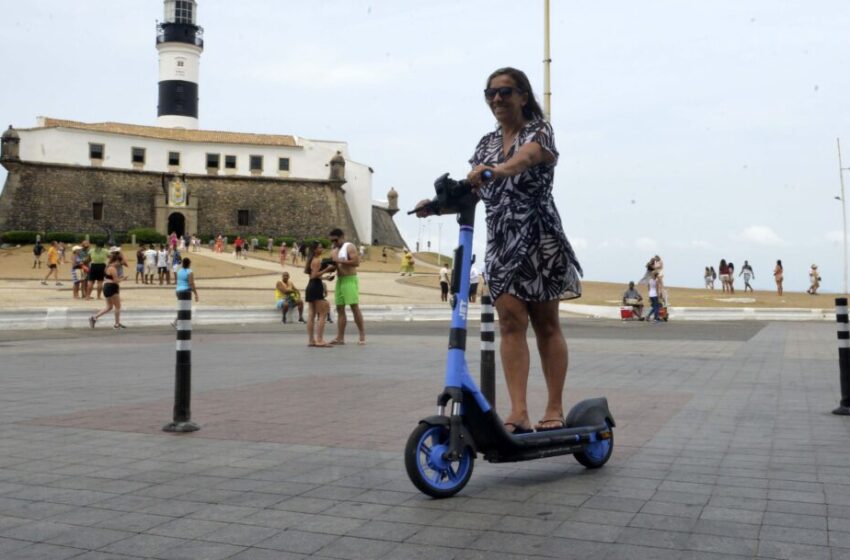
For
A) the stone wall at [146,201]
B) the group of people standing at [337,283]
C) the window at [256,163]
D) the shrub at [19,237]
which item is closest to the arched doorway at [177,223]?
the stone wall at [146,201]

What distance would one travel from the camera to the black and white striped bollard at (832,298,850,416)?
691cm

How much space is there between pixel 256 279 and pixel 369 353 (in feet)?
106

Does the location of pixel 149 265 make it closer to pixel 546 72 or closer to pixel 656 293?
pixel 656 293

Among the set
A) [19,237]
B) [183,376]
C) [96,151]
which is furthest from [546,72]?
[96,151]

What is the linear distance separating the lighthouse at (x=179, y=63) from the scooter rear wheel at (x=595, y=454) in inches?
3171

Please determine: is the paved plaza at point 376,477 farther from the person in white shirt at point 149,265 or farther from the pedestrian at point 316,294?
the person in white shirt at point 149,265

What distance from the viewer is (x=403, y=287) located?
43.4 meters

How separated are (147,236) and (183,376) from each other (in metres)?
68.1

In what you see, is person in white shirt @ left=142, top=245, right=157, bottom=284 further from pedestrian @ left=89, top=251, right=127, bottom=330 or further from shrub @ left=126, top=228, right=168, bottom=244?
shrub @ left=126, top=228, right=168, bottom=244

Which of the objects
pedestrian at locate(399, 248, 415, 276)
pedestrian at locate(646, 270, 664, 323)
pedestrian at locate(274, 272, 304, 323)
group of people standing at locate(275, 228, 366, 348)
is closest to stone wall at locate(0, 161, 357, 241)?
pedestrian at locate(399, 248, 415, 276)

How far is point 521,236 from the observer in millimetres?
4613

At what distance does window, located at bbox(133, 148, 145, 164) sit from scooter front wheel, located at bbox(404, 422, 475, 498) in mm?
76842

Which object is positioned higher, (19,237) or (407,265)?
(19,237)

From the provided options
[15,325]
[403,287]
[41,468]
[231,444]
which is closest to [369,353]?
[231,444]
